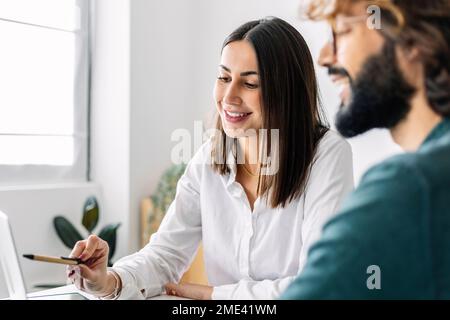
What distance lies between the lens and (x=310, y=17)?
0.59 m

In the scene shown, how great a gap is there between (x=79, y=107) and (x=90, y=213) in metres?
0.30

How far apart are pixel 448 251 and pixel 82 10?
1.21 m

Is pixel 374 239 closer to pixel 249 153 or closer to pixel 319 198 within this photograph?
pixel 319 198

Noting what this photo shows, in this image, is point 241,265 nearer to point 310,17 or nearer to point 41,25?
point 310,17

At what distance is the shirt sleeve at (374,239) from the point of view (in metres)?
0.43

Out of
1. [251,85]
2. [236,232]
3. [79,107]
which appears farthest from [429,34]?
[79,107]

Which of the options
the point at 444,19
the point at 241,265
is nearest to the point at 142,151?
the point at 241,265

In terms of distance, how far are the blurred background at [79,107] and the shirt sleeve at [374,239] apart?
0.85m

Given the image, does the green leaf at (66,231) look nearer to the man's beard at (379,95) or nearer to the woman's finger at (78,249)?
→ the woman's finger at (78,249)

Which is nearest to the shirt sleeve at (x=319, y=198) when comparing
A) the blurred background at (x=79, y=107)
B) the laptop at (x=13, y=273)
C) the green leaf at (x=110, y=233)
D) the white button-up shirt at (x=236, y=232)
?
the white button-up shirt at (x=236, y=232)

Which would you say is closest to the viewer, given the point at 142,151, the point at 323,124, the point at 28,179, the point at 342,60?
the point at 342,60

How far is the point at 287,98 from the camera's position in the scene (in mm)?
763

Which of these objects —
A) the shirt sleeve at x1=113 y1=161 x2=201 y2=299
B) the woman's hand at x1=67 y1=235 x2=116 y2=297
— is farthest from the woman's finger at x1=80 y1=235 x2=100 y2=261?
the shirt sleeve at x1=113 y1=161 x2=201 y2=299

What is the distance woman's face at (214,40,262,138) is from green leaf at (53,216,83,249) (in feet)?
2.68
